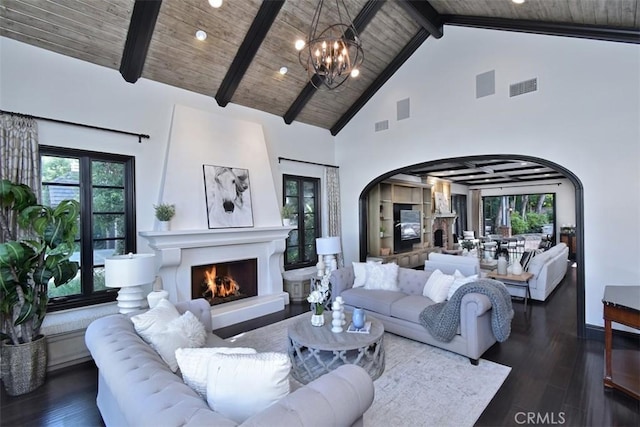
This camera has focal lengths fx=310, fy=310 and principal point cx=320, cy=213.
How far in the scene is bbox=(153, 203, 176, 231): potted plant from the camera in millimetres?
4516

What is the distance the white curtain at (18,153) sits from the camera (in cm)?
356

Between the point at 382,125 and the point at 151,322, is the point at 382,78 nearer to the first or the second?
the point at 382,125

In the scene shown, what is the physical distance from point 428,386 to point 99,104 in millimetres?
5412

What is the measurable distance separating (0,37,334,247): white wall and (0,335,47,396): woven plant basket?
5.70ft

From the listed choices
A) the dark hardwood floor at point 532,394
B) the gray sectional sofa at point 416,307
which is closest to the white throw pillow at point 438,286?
the gray sectional sofa at point 416,307

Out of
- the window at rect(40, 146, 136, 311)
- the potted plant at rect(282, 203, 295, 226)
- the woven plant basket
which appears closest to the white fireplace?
the potted plant at rect(282, 203, 295, 226)

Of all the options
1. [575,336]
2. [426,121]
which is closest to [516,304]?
[575,336]

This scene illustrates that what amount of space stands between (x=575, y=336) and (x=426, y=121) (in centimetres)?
420

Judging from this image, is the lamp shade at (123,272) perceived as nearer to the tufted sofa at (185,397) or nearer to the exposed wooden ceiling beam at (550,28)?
the tufted sofa at (185,397)

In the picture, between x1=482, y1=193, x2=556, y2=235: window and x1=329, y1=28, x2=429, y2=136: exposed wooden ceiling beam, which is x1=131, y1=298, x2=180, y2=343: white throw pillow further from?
x1=482, y1=193, x2=556, y2=235: window

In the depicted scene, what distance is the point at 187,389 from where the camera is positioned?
159cm

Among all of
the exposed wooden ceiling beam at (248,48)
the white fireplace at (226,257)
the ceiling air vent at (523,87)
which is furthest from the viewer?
the ceiling air vent at (523,87)

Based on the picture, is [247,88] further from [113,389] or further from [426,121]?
[113,389]

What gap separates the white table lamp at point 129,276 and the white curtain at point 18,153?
1.31 metres
